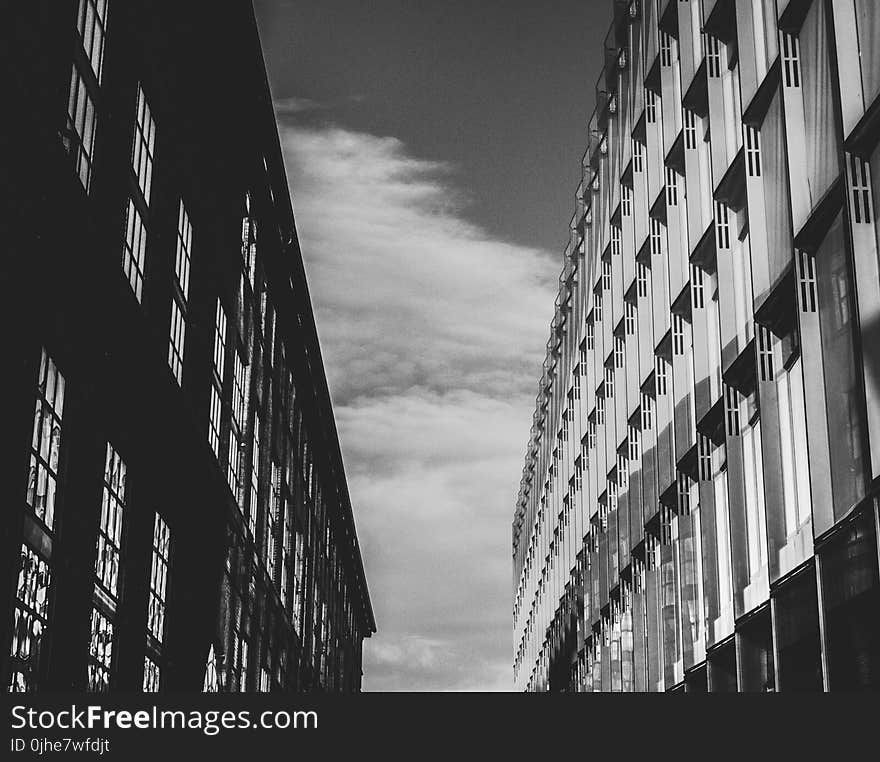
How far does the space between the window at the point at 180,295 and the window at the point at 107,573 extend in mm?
4978

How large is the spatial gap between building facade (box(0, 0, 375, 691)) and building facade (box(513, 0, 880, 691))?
41.5 feet

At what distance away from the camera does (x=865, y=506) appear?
739 inches

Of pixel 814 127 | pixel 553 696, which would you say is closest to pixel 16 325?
pixel 553 696

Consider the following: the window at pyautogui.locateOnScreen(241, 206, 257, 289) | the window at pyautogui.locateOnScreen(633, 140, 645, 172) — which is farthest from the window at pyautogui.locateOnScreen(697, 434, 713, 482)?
the window at pyautogui.locateOnScreen(241, 206, 257, 289)

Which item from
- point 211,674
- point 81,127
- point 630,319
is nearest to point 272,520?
point 211,674

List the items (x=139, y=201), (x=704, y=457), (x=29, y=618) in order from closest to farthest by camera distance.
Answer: (x=29, y=618)
(x=139, y=201)
(x=704, y=457)

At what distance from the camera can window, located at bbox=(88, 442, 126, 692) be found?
26.4m

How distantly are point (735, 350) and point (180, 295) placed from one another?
15160 millimetres

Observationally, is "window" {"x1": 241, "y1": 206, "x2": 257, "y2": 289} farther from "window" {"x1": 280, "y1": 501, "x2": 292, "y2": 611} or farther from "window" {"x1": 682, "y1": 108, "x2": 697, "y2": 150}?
"window" {"x1": 682, "y1": 108, "x2": 697, "y2": 150}

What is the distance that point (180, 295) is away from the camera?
34594mm

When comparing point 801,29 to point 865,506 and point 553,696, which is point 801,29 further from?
point 553,696

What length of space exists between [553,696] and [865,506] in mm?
8648

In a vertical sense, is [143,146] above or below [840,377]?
above

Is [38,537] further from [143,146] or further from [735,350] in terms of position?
[735,350]
